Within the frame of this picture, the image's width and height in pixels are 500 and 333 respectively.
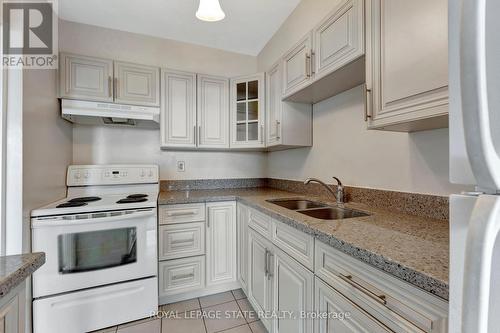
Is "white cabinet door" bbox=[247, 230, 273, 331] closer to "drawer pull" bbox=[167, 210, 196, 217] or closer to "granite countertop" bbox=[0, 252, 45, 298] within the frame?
"drawer pull" bbox=[167, 210, 196, 217]

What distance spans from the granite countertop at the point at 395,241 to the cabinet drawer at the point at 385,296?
1.4 inches

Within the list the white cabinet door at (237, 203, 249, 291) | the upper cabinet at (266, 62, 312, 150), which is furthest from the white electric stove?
the upper cabinet at (266, 62, 312, 150)

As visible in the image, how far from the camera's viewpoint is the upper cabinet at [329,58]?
1.14m

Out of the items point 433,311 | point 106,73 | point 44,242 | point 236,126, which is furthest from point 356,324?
point 106,73

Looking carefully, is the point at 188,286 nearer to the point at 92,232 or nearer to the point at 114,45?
the point at 92,232

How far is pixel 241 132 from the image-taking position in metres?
2.36

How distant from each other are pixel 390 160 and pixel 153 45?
2.50 m

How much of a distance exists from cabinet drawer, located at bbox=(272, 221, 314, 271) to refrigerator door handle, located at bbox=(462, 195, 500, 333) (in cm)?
68

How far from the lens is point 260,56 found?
2.74 m

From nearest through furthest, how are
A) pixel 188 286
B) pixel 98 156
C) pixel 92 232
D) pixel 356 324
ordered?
1. pixel 356 324
2. pixel 92 232
3. pixel 188 286
4. pixel 98 156

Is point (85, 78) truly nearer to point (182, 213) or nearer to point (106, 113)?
point (106, 113)

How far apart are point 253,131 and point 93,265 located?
1735 mm

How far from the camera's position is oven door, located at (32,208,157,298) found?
4.66ft

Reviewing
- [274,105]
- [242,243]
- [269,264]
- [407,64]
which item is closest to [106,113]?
[274,105]
